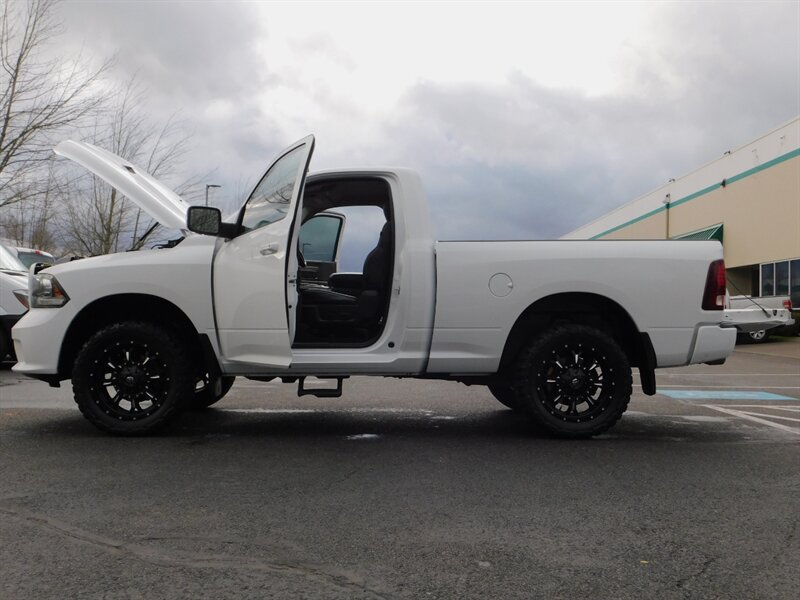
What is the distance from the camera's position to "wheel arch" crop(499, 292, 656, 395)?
5504 millimetres

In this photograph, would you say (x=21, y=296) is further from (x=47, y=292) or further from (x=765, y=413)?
(x=765, y=413)

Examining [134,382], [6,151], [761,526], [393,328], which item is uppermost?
[6,151]

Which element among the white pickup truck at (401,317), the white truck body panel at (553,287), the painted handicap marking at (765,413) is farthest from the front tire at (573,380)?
the painted handicap marking at (765,413)

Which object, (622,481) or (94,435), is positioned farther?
(94,435)

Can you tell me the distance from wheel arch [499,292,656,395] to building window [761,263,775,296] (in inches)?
850

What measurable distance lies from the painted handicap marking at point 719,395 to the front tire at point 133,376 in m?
5.79

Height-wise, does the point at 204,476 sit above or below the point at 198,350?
below

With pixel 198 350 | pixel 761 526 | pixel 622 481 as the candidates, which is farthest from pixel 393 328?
pixel 761 526

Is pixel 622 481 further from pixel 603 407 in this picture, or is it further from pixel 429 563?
pixel 429 563

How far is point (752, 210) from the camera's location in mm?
25703

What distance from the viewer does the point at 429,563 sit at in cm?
291

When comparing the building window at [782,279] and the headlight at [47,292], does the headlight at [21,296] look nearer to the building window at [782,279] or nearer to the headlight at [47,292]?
the headlight at [47,292]

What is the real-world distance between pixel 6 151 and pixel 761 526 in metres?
19.2

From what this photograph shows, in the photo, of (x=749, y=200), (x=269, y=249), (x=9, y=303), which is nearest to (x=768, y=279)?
(x=749, y=200)
